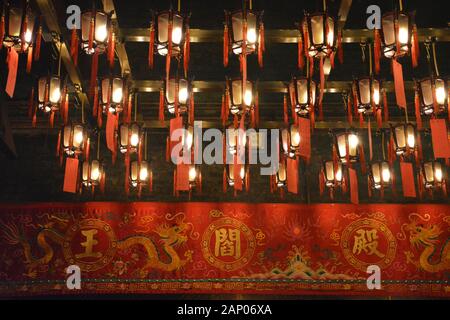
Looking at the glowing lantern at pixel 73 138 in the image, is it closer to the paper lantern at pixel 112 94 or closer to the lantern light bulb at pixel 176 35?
the paper lantern at pixel 112 94

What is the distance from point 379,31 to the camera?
4.87m

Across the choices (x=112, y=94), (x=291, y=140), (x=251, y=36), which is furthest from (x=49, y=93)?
(x=291, y=140)

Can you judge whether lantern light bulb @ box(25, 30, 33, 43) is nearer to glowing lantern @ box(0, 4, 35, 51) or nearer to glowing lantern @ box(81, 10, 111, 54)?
glowing lantern @ box(0, 4, 35, 51)

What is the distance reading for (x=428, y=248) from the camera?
737cm

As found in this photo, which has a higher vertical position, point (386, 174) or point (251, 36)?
point (251, 36)

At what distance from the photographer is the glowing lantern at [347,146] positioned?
6.59 m

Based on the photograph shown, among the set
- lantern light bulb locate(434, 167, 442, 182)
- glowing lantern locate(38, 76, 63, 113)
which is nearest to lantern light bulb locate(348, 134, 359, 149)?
lantern light bulb locate(434, 167, 442, 182)

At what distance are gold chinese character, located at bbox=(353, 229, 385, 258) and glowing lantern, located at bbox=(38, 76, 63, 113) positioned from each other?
4660 mm

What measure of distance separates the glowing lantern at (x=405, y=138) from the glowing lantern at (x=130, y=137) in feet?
11.1

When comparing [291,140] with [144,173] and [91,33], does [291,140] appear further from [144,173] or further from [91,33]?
[91,33]

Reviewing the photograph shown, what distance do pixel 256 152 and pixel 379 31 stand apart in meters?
3.63

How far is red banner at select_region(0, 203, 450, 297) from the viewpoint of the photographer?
7172 mm

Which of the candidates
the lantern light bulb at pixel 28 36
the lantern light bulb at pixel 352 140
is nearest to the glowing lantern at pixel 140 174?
the lantern light bulb at pixel 352 140

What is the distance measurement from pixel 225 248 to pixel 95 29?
3857 mm
